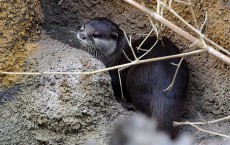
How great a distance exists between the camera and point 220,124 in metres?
2.24

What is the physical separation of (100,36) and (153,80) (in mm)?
645

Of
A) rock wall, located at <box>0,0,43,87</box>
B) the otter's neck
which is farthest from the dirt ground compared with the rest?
the otter's neck

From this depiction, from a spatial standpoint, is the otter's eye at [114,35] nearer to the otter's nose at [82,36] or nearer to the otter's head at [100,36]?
the otter's head at [100,36]

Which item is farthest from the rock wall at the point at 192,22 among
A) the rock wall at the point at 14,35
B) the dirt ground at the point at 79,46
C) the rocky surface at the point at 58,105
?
the rocky surface at the point at 58,105

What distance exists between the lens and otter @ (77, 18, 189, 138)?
209 cm

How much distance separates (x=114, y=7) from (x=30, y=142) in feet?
3.27

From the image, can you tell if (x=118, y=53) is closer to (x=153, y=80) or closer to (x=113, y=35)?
(x=113, y=35)

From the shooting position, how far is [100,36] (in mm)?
2707

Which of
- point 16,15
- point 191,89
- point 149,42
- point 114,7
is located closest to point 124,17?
point 114,7

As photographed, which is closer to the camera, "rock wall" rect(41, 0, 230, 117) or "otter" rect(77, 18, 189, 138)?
"otter" rect(77, 18, 189, 138)

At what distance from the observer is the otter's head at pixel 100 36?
2.58 meters

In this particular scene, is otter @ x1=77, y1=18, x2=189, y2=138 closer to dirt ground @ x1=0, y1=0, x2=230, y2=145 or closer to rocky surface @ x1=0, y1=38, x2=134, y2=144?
dirt ground @ x1=0, y1=0, x2=230, y2=145

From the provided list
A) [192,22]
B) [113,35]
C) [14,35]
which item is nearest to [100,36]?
[113,35]

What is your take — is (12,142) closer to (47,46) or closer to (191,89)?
(47,46)
